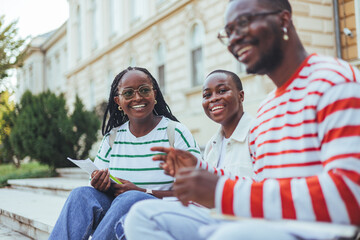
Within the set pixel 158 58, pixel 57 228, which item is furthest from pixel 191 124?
pixel 57 228

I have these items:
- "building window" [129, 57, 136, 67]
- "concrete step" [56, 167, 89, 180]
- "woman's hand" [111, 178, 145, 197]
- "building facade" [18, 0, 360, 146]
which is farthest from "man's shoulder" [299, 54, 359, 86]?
"building window" [129, 57, 136, 67]

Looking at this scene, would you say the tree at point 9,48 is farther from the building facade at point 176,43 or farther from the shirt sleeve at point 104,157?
the shirt sleeve at point 104,157

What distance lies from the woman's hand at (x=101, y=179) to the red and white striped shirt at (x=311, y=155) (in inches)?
53.4

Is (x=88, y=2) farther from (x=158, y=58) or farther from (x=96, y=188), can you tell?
(x=96, y=188)

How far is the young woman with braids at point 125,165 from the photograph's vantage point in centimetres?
246

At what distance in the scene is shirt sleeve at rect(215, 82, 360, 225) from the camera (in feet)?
3.99

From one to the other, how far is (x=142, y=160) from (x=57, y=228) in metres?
0.71

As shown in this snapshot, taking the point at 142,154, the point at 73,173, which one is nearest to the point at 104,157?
the point at 142,154

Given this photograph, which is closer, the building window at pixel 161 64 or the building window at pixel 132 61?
the building window at pixel 161 64

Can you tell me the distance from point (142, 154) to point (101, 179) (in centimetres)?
36

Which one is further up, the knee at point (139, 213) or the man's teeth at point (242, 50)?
the man's teeth at point (242, 50)

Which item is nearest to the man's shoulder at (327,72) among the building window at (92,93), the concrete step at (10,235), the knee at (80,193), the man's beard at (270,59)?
the man's beard at (270,59)

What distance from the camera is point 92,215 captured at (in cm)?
257

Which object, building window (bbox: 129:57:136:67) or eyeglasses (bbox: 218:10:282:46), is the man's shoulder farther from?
building window (bbox: 129:57:136:67)
